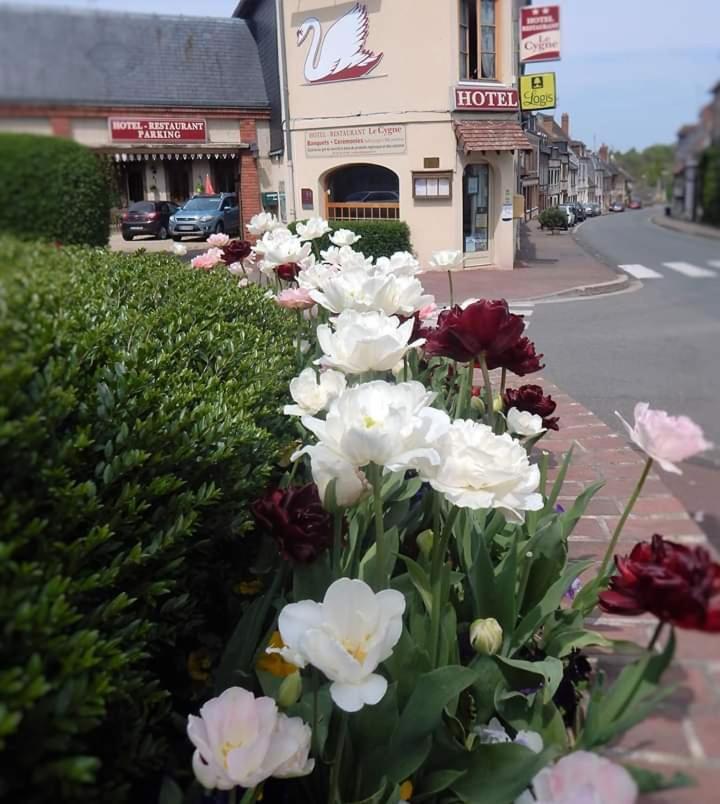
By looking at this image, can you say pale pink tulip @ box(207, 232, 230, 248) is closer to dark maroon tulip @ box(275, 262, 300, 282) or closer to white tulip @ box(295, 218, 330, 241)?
white tulip @ box(295, 218, 330, 241)

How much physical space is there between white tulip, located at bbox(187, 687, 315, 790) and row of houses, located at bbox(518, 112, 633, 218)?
78 centimetres

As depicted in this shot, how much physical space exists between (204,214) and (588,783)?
67.3 inches

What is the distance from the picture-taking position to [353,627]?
3.32 feet

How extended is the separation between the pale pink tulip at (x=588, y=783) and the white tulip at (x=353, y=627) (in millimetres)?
254

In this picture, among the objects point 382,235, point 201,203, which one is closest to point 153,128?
point 201,203

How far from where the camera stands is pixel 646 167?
2.77ft

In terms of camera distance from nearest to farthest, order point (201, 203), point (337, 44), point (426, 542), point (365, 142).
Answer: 1. point (426, 542)
2. point (337, 44)
3. point (201, 203)
4. point (365, 142)

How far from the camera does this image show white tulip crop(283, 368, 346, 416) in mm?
1440

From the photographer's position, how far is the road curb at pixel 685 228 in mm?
776

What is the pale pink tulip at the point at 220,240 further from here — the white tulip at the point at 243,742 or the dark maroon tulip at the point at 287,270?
the white tulip at the point at 243,742

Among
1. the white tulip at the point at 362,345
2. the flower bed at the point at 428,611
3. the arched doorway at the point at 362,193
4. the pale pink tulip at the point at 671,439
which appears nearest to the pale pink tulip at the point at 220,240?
the flower bed at the point at 428,611

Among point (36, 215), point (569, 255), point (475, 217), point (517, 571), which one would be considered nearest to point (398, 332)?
point (569, 255)

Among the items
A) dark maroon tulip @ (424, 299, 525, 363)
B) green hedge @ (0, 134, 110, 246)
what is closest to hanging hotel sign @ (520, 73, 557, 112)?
dark maroon tulip @ (424, 299, 525, 363)

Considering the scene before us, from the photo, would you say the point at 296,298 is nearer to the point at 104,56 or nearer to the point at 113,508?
the point at 113,508
